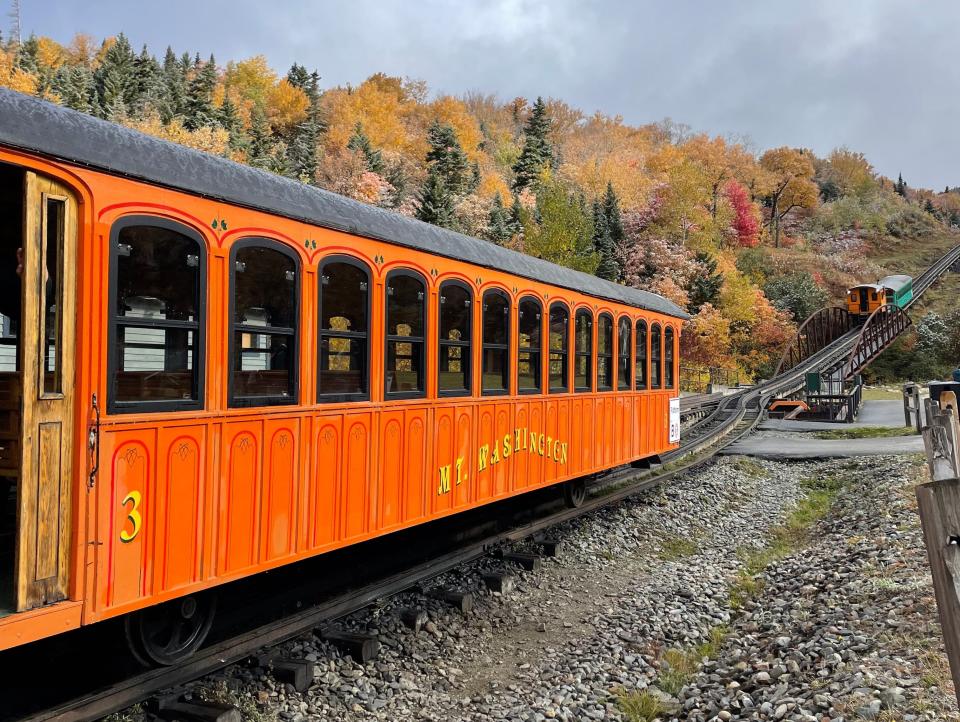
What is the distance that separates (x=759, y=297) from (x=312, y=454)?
140ft

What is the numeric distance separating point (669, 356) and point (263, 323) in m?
8.79

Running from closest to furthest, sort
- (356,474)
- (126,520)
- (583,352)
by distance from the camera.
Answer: (126,520) → (356,474) → (583,352)

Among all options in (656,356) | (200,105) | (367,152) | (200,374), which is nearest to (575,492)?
(656,356)

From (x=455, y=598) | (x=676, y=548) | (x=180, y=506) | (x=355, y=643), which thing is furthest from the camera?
(x=676, y=548)

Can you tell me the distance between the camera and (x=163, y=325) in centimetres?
388

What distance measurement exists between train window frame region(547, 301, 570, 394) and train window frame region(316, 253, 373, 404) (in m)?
3.17

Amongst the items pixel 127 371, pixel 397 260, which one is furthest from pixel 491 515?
pixel 127 371

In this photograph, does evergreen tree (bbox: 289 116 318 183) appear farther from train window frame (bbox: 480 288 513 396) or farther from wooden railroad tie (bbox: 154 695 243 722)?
wooden railroad tie (bbox: 154 695 243 722)

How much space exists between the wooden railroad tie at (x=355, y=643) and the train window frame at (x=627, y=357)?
577cm

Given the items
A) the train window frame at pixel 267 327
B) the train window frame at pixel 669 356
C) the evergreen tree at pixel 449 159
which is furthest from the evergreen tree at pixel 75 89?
the train window frame at pixel 267 327

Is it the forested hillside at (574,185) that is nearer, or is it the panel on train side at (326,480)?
the panel on train side at (326,480)

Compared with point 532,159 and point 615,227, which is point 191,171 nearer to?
point 615,227

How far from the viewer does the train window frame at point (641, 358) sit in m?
10.6

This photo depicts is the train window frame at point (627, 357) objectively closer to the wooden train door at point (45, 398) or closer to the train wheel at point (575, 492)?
the train wheel at point (575, 492)
